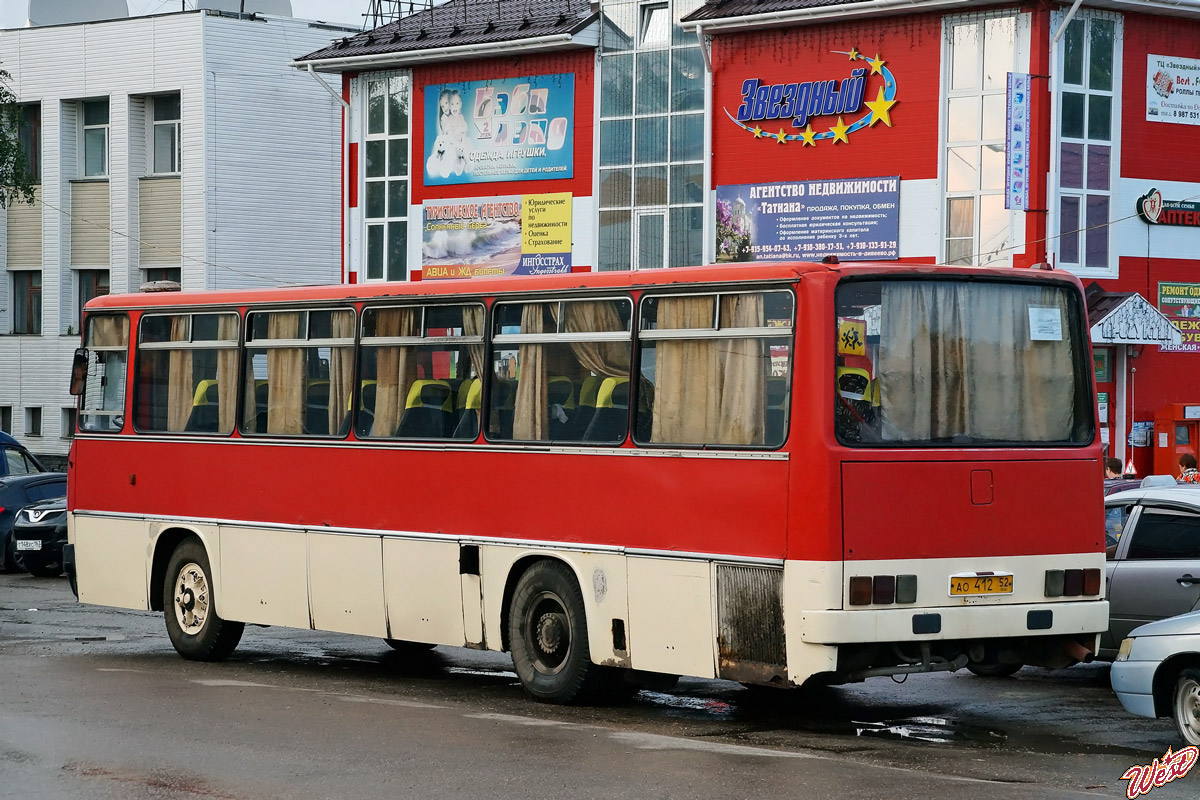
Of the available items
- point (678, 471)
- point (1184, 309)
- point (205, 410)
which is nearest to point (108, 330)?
point (205, 410)

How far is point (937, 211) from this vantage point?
103ft

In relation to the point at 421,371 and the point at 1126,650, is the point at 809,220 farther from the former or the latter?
the point at 1126,650

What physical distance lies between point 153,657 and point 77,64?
31509 millimetres

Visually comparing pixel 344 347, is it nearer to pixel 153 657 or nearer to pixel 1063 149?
pixel 153 657

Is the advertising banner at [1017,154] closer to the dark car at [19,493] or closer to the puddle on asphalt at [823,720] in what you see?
the dark car at [19,493]

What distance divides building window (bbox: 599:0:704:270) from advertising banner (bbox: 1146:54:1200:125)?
8.05 m

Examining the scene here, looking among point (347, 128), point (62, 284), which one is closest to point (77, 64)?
point (62, 284)

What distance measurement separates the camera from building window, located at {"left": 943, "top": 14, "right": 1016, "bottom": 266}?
1206 inches

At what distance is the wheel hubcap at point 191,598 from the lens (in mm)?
15703

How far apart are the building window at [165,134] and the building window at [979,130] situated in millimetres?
20504

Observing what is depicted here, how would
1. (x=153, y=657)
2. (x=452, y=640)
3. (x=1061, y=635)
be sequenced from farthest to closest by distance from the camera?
(x=153, y=657) < (x=452, y=640) < (x=1061, y=635)

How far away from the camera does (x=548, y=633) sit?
41.6ft

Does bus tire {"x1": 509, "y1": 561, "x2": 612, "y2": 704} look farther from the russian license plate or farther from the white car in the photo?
the white car

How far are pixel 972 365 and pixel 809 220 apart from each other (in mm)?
21493
